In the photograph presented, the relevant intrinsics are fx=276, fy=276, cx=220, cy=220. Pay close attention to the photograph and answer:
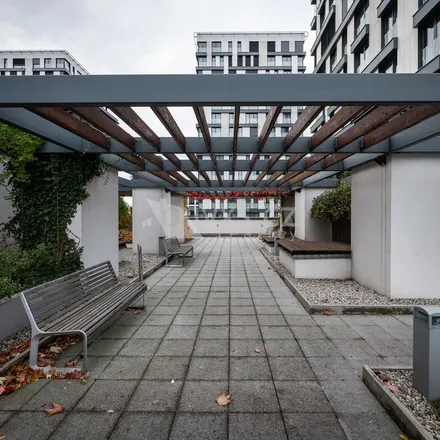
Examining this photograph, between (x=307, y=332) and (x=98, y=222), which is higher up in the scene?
(x=98, y=222)

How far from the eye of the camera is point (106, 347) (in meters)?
3.29

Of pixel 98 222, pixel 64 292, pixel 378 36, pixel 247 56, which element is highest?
pixel 247 56

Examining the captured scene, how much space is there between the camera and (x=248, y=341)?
3469 millimetres

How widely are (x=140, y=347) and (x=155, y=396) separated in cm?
98

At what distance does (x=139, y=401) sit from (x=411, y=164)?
5.44 meters

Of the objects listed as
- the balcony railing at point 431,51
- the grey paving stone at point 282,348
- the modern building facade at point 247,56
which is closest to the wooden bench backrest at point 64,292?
the grey paving stone at point 282,348

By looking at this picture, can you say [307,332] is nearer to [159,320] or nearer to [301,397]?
[301,397]

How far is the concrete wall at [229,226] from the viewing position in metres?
21.1

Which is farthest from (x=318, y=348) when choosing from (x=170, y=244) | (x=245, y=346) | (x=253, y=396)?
(x=170, y=244)

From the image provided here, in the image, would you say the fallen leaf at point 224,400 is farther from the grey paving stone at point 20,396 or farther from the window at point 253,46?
the window at point 253,46

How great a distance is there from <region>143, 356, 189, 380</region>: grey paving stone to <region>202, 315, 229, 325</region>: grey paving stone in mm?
1055

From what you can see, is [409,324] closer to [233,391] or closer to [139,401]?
[233,391]

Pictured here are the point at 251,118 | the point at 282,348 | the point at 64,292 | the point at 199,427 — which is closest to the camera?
the point at 199,427

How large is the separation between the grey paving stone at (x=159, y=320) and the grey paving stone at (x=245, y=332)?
3.23ft
